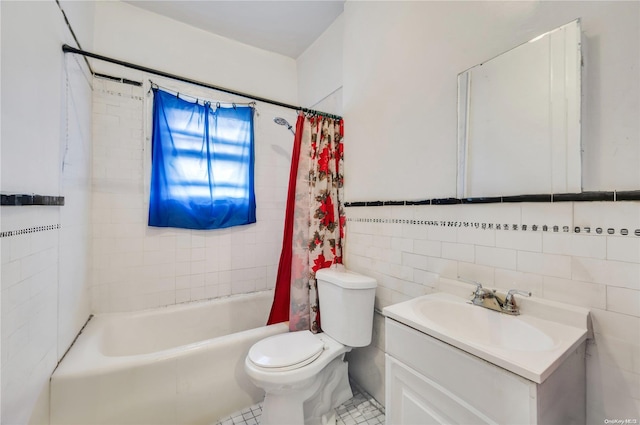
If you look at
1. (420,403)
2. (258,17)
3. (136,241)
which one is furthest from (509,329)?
(258,17)

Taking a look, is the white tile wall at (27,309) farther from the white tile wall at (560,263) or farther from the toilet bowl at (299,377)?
the white tile wall at (560,263)

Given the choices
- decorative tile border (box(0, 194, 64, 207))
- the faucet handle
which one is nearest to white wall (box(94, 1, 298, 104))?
decorative tile border (box(0, 194, 64, 207))

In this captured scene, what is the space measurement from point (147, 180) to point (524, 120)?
237 cm

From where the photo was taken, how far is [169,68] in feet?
7.00

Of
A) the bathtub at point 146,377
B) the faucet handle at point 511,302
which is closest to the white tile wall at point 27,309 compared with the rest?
the bathtub at point 146,377

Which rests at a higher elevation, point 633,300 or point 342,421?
point 633,300

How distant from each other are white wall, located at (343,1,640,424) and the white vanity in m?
0.10

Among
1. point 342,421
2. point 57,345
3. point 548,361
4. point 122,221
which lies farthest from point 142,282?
point 548,361

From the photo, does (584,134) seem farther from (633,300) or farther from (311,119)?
(311,119)

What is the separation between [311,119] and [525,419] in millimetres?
1761

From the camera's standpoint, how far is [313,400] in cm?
152

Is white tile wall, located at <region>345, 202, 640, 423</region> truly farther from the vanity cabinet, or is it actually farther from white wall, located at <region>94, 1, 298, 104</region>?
white wall, located at <region>94, 1, 298, 104</region>

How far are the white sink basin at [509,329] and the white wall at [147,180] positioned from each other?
67.5 inches

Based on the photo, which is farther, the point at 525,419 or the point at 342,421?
the point at 342,421
